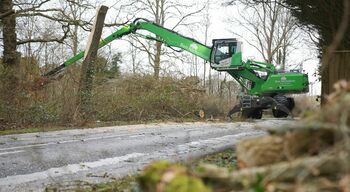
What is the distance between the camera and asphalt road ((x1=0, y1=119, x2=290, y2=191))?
6.60 m

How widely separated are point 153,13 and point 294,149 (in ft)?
126

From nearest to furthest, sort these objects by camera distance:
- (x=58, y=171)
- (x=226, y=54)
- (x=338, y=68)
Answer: (x=58, y=171) → (x=338, y=68) → (x=226, y=54)

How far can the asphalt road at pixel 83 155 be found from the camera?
6602 millimetres

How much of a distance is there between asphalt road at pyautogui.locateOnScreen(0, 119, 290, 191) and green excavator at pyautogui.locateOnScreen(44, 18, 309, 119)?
444 inches

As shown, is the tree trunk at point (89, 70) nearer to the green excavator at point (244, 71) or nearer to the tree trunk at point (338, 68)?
the green excavator at point (244, 71)

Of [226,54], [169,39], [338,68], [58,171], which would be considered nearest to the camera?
[58,171]

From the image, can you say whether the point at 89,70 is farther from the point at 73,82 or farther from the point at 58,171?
the point at 58,171

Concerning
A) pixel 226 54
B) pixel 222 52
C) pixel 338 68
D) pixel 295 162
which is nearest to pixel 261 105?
pixel 226 54

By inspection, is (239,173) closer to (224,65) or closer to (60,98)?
(60,98)

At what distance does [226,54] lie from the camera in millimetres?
23953

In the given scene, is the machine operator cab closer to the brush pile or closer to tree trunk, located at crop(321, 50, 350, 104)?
tree trunk, located at crop(321, 50, 350, 104)

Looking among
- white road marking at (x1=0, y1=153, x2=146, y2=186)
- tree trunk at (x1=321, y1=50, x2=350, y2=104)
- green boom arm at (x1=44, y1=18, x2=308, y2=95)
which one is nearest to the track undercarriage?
green boom arm at (x1=44, y1=18, x2=308, y2=95)

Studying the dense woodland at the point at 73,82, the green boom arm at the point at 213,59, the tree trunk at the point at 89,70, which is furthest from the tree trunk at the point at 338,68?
the green boom arm at the point at 213,59

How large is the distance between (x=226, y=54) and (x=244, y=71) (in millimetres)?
1554
